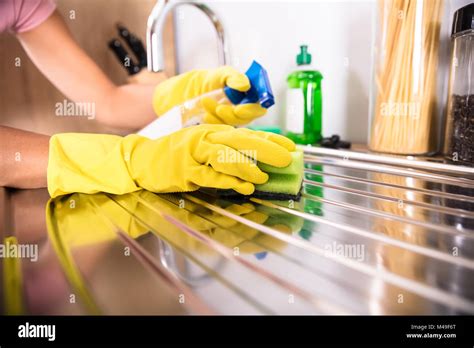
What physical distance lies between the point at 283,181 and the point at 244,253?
0.74 feet

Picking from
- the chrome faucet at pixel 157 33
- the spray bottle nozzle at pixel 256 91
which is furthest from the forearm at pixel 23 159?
the spray bottle nozzle at pixel 256 91

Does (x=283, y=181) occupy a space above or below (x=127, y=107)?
below

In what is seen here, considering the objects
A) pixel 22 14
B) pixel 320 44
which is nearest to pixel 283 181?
pixel 320 44

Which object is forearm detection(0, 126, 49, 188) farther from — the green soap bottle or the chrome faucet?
the green soap bottle

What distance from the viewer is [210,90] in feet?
2.97

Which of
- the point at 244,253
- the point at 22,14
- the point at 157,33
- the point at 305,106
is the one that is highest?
the point at 22,14

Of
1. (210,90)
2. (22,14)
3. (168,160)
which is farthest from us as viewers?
(22,14)

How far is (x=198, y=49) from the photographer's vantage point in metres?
1.27

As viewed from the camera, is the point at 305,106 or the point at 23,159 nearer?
the point at 23,159

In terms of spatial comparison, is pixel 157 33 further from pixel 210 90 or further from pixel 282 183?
pixel 282 183

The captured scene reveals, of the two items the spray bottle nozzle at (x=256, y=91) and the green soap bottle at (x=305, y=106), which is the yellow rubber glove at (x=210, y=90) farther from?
the green soap bottle at (x=305, y=106)

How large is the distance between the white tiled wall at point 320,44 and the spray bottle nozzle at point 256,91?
1.04 ft

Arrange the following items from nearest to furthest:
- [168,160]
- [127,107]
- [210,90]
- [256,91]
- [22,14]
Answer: [168,160] → [256,91] → [210,90] → [22,14] → [127,107]
